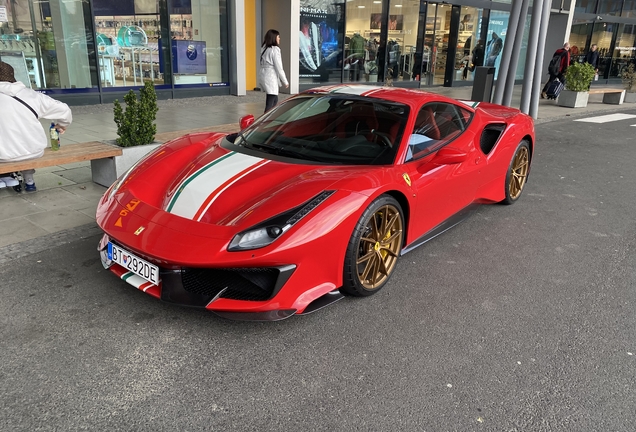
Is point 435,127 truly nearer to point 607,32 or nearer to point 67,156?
point 67,156

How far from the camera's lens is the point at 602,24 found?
81.8 ft

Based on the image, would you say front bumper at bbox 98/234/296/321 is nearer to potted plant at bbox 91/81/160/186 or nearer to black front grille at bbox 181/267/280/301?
black front grille at bbox 181/267/280/301

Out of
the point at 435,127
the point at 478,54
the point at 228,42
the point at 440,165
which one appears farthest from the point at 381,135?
the point at 478,54

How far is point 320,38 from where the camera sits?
47.6 ft

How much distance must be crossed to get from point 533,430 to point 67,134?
7699mm

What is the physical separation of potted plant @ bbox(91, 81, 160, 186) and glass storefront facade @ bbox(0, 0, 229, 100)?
586 cm

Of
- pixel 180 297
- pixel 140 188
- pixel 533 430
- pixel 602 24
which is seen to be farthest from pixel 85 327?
pixel 602 24

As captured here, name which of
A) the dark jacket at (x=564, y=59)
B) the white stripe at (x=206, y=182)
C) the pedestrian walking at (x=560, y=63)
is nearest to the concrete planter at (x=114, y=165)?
the white stripe at (x=206, y=182)

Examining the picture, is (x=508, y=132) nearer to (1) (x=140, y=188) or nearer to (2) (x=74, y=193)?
(1) (x=140, y=188)

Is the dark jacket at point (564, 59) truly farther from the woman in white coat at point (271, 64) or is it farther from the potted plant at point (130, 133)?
the potted plant at point (130, 133)

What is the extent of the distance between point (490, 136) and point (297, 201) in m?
2.69

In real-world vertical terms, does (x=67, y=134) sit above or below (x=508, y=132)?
below

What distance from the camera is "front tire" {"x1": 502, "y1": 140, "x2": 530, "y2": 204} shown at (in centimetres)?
515

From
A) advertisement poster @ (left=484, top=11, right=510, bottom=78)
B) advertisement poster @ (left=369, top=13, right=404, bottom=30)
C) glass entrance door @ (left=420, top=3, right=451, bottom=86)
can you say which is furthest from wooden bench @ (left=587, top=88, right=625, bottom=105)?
advertisement poster @ (left=369, top=13, right=404, bottom=30)
